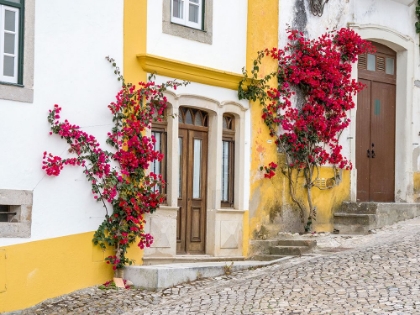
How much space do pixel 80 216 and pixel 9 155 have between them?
4.95 ft

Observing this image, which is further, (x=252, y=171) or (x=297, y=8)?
(x=297, y=8)

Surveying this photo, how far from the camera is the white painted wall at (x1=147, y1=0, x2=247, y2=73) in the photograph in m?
13.3

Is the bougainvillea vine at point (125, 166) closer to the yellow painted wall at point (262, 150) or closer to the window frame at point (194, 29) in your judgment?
the window frame at point (194, 29)

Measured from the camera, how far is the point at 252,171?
48.8 feet

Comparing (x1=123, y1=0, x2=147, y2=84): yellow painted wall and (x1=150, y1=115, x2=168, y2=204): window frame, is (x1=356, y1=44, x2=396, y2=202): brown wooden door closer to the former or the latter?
(x1=150, y1=115, x2=168, y2=204): window frame

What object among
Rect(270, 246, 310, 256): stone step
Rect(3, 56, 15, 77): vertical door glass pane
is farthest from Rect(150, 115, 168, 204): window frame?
Rect(3, 56, 15, 77): vertical door glass pane

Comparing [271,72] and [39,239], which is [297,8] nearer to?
[271,72]

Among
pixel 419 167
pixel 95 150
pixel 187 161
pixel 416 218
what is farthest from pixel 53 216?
pixel 419 167

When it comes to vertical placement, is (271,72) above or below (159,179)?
above

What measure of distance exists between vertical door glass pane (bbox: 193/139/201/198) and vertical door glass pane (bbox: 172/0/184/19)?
6.37 ft

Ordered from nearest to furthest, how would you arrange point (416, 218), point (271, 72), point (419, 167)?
point (271, 72), point (416, 218), point (419, 167)

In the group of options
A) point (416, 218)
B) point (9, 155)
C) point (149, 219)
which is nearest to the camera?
point (9, 155)

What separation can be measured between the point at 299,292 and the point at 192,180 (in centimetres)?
361

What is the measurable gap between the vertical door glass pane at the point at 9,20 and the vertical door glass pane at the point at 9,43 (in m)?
0.08
